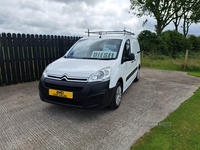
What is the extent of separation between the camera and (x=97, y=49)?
413 cm

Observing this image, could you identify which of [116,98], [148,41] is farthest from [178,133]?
[148,41]

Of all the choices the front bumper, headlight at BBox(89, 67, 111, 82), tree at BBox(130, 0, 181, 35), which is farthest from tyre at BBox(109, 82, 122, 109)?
tree at BBox(130, 0, 181, 35)

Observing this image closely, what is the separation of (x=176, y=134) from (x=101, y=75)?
1768 mm

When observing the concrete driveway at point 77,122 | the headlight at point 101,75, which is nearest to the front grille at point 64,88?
the headlight at point 101,75

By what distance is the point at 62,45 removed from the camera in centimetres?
728

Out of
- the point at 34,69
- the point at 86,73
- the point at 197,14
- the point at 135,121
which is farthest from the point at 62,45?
the point at 197,14

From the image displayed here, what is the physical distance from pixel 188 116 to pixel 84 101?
236cm

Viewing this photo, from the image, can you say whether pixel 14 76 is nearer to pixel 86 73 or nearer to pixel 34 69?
pixel 34 69

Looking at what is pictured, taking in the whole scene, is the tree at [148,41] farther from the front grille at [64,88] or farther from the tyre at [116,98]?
the front grille at [64,88]

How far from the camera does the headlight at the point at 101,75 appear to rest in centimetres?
304

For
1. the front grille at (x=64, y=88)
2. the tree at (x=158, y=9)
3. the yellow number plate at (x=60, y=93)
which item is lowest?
the yellow number plate at (x=60, y=93)

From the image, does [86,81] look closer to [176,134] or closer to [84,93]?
[84,93]

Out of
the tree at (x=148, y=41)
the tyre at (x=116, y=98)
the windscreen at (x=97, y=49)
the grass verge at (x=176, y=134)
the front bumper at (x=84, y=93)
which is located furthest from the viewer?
the tree at (x=148, y=41)

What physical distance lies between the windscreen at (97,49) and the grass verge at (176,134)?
192 cm
